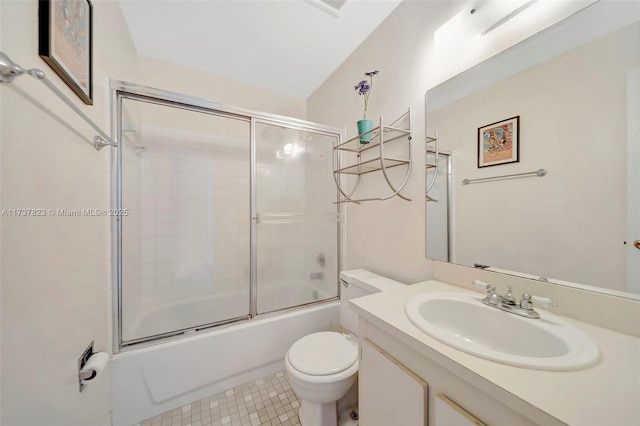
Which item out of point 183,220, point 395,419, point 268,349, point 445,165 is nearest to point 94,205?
point 183,220

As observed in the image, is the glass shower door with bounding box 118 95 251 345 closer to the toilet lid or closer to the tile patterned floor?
the tile patterned floor

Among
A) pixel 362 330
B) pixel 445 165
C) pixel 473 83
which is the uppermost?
pixel 473 83

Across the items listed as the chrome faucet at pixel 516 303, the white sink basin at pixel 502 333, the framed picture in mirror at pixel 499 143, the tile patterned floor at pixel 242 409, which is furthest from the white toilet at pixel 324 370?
the framed picture in mirror at pixel 499 143

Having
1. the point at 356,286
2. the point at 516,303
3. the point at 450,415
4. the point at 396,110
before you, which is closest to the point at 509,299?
the point at 516,303

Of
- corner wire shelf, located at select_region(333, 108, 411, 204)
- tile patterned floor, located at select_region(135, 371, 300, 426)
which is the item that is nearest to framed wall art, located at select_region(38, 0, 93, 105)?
corner wire shelf, located at select_region(333, 108, 411, 204)

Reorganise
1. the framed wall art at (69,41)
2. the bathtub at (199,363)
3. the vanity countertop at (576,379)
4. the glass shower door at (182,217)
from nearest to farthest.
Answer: the vanity countertop at (576,379)
the framed wall art at (69,41)
the bathtub at (199,363)
the glass shower door at (182,217)

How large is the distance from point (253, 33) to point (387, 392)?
7.44 ft

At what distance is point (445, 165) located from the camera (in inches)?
44.8

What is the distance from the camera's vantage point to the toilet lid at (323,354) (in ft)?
3.52

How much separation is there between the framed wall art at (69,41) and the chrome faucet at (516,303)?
1.70 meters

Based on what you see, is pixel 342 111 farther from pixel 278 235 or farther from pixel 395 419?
pixel 395 419

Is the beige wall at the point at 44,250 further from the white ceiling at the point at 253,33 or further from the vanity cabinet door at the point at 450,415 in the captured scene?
the vanity cabinet door at the point at 450,415

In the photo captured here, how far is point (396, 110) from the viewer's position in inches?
56.4

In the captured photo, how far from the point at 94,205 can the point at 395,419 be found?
5.05 feet
